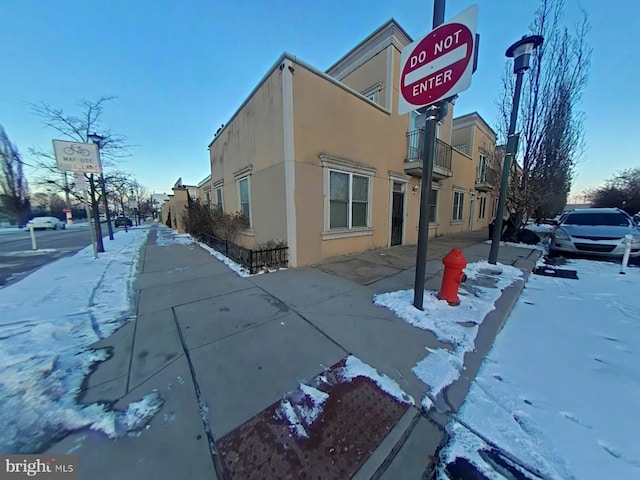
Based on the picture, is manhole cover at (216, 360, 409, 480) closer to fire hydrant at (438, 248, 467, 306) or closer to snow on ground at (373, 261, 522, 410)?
snow on ground at (373, 261, 522, 410)

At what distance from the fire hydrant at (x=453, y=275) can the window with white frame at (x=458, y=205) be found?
10791 mm

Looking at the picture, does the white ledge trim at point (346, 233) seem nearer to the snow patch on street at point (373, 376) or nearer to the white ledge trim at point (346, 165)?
the white ledge trim at point (346, 165)

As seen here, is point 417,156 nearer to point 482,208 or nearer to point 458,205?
point 458,205

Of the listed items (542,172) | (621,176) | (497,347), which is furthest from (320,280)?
(621,176)

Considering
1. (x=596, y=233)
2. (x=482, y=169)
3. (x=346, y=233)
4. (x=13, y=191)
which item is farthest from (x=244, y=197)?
(x=13, y=191)

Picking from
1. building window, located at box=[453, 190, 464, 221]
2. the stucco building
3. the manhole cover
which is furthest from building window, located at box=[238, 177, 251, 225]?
building window, located at box=[453, 190, 464, 221]

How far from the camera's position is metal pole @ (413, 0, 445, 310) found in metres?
3.02

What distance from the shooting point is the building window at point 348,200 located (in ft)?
22.1

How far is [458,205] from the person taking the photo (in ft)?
43.6

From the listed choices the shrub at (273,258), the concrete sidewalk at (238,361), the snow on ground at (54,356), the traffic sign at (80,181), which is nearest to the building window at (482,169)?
the concrete sidewalk at (238,361)

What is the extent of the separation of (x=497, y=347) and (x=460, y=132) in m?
16.1

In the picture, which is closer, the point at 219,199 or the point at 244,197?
the point at 244,197

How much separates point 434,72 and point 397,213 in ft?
20.9

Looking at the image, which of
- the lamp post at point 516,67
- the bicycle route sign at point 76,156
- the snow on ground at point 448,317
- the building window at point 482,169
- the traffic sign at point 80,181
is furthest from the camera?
the building window at point 482,169
